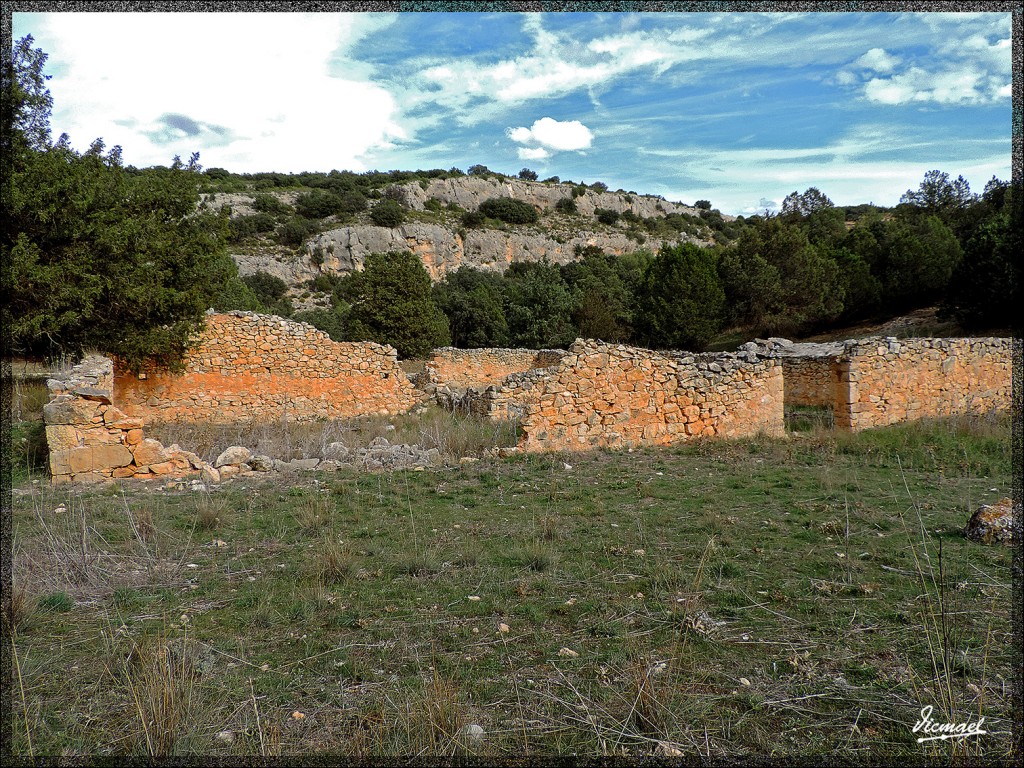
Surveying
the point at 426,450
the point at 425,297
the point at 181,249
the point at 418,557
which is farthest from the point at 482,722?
the point at 425,297

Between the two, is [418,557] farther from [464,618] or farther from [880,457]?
[880,457]

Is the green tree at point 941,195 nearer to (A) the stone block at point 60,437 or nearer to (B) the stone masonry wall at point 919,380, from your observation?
(B) the stone masonry wall at point 919,380

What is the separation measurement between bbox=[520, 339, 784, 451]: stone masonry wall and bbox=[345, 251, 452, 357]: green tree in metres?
18.9

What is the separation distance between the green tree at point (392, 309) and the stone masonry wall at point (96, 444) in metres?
A: 20.0

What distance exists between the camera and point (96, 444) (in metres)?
7.80

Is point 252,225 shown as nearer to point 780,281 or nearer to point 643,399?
point 780,281

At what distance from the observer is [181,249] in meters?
13.1

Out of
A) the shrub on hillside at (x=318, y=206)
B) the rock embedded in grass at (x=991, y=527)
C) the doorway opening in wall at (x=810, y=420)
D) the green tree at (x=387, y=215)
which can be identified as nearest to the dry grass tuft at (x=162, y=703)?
the rock embedded in grass at (x=991, y=527)

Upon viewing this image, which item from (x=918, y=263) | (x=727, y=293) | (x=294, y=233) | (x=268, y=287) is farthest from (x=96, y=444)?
(x=294, y=233)

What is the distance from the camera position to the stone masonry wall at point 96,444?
25.0ft

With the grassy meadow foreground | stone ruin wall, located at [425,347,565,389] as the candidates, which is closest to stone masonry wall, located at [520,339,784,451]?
the grassy meadow foreground

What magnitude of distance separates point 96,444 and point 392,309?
2083 centimetres

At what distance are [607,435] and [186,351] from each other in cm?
985

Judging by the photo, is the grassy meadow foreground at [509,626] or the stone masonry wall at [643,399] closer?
the grassy meadow foreground at [509,626]
